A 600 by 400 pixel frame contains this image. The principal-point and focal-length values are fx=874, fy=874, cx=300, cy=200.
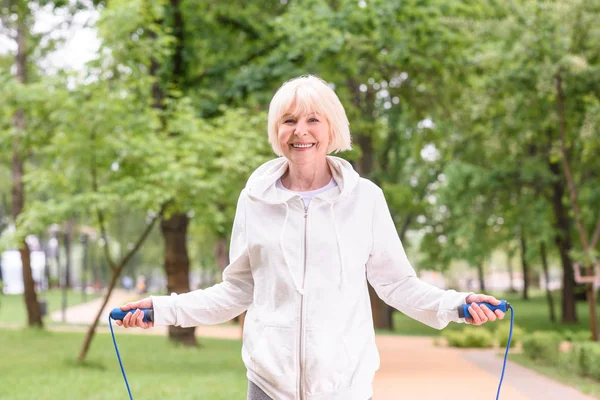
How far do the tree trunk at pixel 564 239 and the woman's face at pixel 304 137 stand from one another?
23399 mm

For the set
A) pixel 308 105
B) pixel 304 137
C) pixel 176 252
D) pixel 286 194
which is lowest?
pixel 176 252

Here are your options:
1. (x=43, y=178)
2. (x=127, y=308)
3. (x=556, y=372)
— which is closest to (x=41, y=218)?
(x=43, y=178)

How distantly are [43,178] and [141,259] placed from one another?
5776 centimetres

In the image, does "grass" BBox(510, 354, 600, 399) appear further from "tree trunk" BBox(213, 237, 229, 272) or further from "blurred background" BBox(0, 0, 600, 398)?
"tree trunk" BBox(213, 237, 229, 272)

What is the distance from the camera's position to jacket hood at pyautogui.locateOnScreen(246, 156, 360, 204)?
285 centimetres

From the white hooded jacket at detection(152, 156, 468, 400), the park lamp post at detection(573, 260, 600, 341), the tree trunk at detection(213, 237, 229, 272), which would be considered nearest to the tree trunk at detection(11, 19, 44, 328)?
the tree trunk at detection(213, 237, 229, 272)

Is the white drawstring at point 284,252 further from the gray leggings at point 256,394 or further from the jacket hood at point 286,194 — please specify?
the gray leggings at point 256,394

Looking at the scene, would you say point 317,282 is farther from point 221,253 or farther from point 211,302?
point 221,253

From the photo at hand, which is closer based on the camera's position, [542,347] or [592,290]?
[542,347]

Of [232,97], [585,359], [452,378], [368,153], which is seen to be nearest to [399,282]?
[452,378]

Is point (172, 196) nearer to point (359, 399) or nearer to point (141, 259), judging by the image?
point (359, 399)

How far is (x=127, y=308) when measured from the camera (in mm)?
2949

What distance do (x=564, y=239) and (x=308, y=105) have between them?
25.7m

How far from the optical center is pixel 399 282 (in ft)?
9.87
